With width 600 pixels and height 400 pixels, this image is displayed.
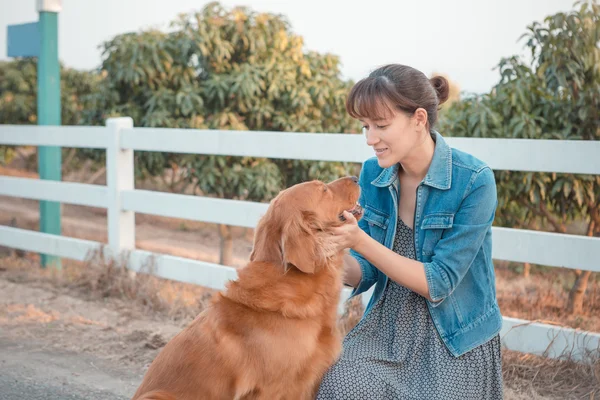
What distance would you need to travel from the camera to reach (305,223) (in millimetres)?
2678

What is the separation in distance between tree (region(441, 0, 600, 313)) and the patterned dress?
276 cm

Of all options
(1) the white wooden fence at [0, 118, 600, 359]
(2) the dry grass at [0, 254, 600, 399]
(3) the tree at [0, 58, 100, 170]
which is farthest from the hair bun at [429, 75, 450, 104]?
(3) the tree at [0, 58, 100, 170]

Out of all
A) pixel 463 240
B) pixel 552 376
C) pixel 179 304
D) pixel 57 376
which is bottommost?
pixel 57 376

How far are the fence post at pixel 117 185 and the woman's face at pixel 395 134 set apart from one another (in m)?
3.50

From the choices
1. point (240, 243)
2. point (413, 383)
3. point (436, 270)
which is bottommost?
point (240, 243)

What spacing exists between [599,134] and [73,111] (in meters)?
10.8

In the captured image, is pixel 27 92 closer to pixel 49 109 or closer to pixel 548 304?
pixel 49 109

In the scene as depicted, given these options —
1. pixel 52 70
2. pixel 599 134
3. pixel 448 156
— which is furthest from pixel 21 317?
pixel 599 134

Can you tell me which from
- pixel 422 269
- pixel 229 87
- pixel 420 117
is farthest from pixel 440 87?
pixel 229 87

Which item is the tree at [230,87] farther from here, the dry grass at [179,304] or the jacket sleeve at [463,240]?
the jacket sleeve at [463,240]

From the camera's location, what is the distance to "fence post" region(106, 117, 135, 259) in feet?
18.9

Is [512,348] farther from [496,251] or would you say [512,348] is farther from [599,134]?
[599,134]

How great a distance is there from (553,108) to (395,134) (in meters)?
3.07

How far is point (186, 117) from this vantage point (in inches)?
310
